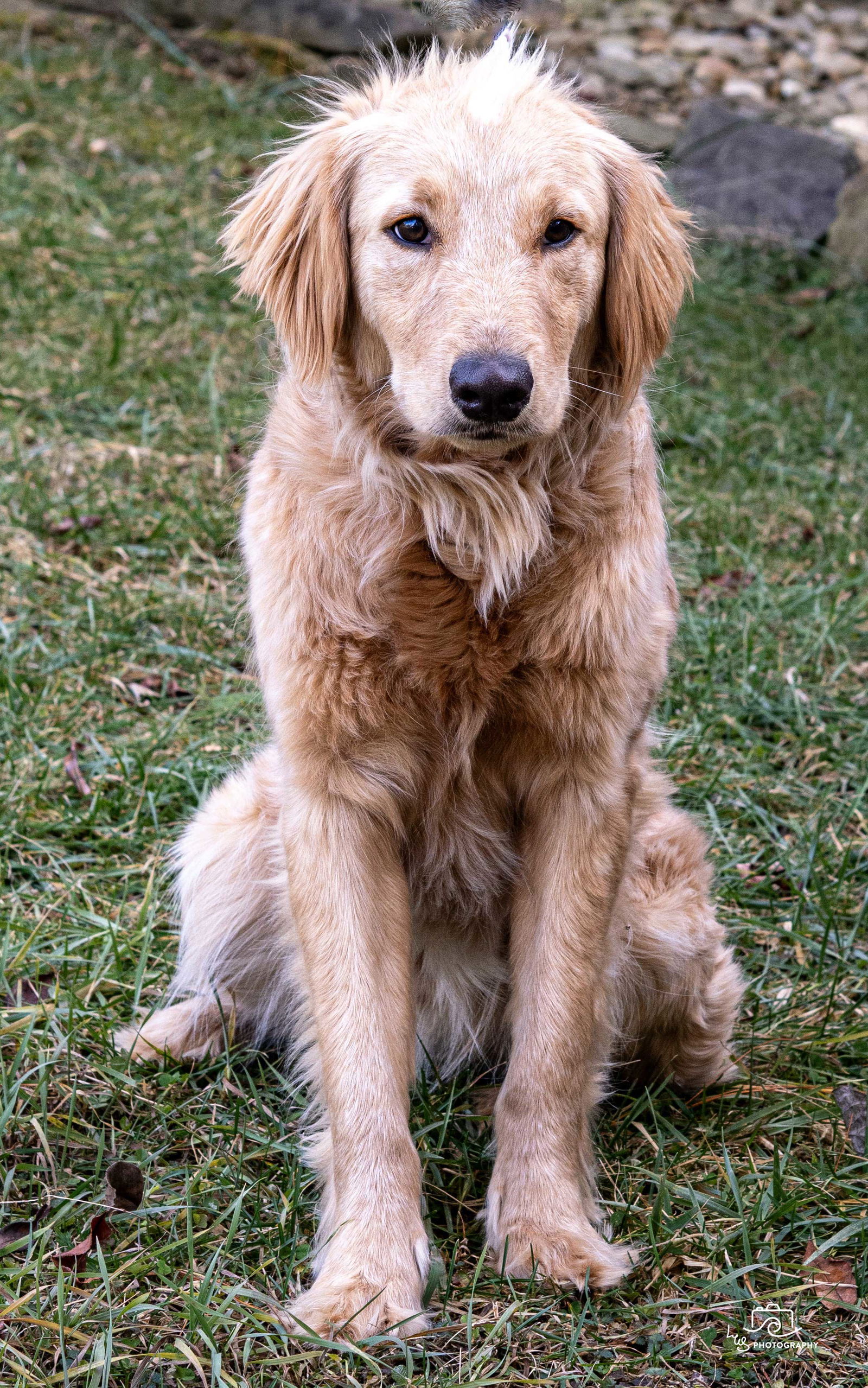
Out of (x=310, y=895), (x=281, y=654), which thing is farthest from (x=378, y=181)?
(x=310, y=895)

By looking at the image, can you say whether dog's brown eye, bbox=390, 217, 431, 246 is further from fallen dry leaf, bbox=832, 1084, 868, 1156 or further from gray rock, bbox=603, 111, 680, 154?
gray rock, bbox=603, 111, 680, 154

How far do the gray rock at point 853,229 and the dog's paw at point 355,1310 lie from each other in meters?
7.83

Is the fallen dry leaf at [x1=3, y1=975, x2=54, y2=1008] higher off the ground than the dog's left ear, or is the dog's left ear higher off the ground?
the dog's left ear

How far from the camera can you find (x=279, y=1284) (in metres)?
2.25

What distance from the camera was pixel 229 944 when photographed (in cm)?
289

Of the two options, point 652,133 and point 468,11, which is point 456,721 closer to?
point 468,11

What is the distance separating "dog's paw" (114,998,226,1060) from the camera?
9.41 ft

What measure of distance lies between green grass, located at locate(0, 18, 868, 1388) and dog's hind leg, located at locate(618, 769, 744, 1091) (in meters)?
0.10

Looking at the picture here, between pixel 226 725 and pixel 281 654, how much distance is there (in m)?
1.65

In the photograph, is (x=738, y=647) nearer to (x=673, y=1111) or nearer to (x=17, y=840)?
(x=673, y=1111)

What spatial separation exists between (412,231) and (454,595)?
64 cm

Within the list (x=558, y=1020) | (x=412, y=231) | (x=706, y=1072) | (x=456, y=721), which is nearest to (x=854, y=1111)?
(x=706, y=1072)

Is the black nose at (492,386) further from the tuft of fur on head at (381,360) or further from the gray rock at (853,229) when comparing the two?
the gray rock at (853,229)

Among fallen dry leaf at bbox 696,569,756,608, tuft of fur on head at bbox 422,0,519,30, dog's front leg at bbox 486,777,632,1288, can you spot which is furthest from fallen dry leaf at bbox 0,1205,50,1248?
fallen dry leaf at bbox 696,569,756,608
